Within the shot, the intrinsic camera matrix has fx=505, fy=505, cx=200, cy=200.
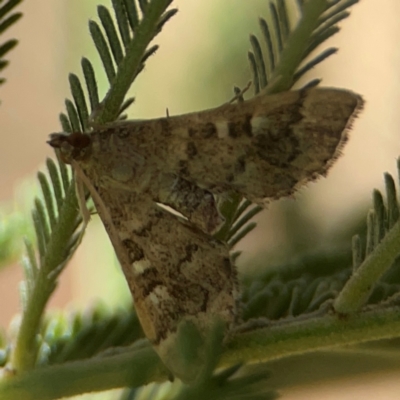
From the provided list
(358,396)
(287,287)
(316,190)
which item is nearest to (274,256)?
(287,287)

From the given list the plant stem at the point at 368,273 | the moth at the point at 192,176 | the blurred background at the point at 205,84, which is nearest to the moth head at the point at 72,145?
the moth at the point at 192,176

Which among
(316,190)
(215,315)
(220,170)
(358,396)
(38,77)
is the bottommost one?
(358,396)

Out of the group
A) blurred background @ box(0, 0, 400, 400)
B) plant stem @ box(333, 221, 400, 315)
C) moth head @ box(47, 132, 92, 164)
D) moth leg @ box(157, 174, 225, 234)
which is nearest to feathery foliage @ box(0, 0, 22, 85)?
moth head @ box(47, 132, 92, 164)

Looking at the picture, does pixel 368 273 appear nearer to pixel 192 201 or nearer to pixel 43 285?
pixel 192 201

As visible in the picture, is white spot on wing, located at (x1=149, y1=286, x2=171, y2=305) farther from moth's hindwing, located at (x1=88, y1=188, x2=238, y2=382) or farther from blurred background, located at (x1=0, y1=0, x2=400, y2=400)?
blurred background, located at (x1=0, y1=0, x2=400, y2=400)

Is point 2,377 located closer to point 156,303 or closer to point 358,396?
point 156,303

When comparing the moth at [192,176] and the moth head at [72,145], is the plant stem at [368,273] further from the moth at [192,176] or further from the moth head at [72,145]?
the moth head at [72,145]

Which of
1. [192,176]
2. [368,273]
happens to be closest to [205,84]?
[192,176]
